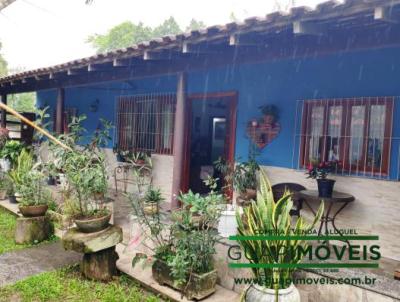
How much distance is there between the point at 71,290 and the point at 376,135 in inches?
162

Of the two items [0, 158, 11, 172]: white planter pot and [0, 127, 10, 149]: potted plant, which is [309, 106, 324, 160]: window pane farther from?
[0, 127, 10, 149]: potted plant

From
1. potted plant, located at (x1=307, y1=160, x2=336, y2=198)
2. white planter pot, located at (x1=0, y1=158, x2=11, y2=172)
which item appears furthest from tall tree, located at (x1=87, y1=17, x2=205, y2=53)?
potted plant, located at (x1=307, y1=160, x2=336, y2=198)

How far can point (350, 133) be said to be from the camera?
15.8 ft

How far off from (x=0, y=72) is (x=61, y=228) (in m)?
32.5

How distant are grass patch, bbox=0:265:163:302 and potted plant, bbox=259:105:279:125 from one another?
10.1 feet

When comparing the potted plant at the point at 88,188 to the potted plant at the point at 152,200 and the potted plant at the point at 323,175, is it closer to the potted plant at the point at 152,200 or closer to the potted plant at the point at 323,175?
the potted plant at the point at 152,200

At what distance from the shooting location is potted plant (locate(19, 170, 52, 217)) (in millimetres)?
5301

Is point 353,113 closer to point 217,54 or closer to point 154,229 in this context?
point 217,54

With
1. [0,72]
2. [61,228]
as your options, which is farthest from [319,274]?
[0,72]

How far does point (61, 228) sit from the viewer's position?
5.66 metres

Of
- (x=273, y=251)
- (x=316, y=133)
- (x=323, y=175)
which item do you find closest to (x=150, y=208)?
(x=273, y=251)

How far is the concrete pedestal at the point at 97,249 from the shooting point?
3932mm

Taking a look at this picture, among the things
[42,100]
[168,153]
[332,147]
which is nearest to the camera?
[332,147]

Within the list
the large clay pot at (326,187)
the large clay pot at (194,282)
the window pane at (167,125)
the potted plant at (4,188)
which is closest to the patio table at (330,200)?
the large clay pot at (326,187)
